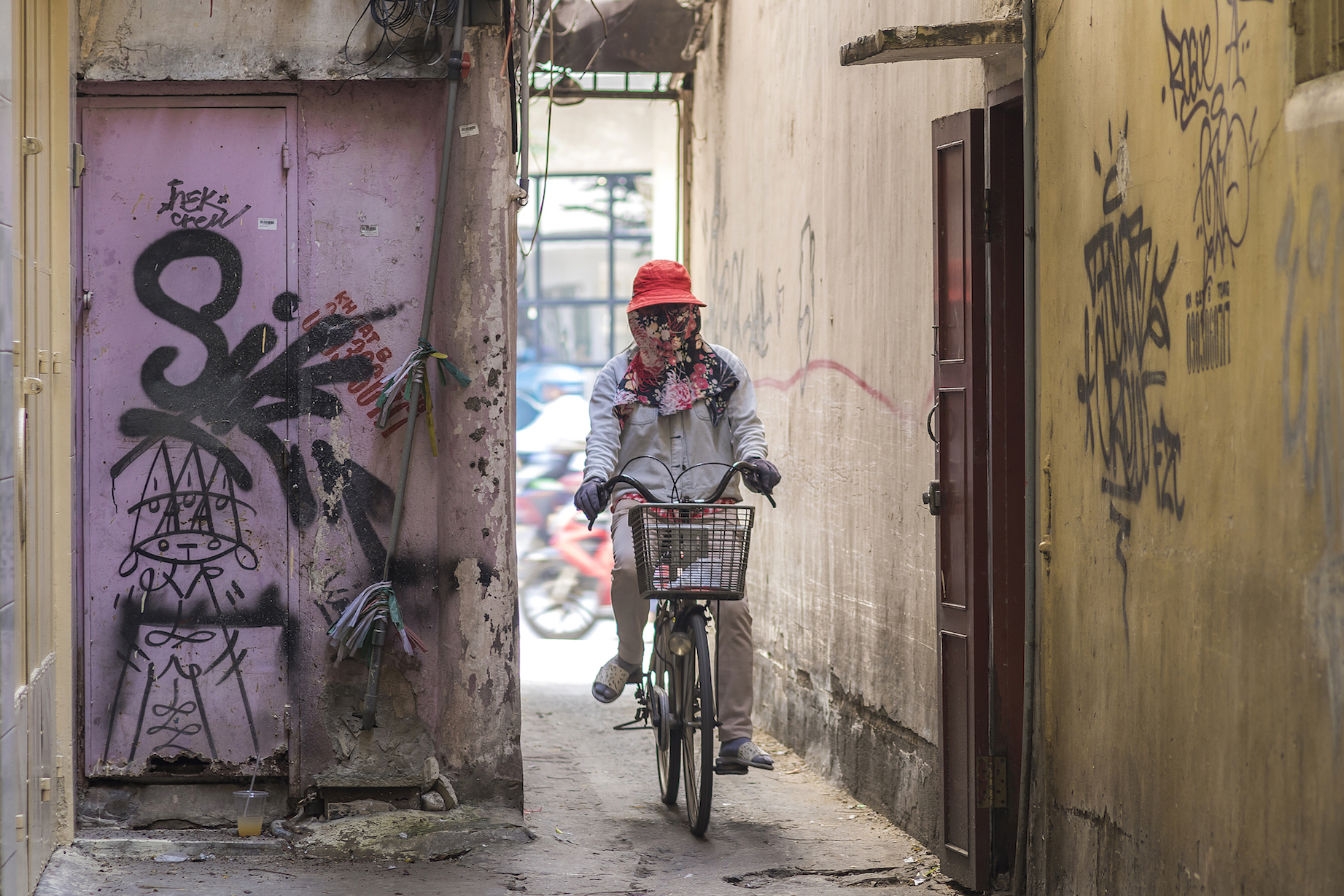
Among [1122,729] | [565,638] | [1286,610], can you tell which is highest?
[1286,610]

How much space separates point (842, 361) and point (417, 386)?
2311mm

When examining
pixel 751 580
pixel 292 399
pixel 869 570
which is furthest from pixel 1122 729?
pixel 751 580

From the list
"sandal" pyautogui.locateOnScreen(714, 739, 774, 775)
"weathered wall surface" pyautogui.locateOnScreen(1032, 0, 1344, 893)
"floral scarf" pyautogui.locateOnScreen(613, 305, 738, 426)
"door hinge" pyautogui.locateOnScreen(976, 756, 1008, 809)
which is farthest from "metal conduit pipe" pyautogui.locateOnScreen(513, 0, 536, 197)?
"door hinge" pyautogui.locateOnScreen(976, 756, 1008, 809)

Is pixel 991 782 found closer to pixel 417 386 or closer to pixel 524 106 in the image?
pixel 417 386

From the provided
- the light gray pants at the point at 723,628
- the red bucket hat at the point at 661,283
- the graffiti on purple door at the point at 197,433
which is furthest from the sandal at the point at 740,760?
the red bucket hat at the point at 661,283

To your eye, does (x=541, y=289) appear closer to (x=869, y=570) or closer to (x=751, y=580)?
(x=751, y=580)

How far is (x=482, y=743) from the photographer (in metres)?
5.50

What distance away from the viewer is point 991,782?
15.6 feet

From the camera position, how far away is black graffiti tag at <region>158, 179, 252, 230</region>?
538 centimetres

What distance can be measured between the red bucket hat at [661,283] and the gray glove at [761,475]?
84 centimetres

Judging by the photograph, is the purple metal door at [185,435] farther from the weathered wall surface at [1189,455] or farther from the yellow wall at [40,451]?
the weathered wall surface at [1189,455]

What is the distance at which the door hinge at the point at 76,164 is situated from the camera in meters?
5.10

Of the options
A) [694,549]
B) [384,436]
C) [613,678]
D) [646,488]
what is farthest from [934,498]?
[384,436]

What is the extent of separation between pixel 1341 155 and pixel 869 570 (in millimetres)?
3815
